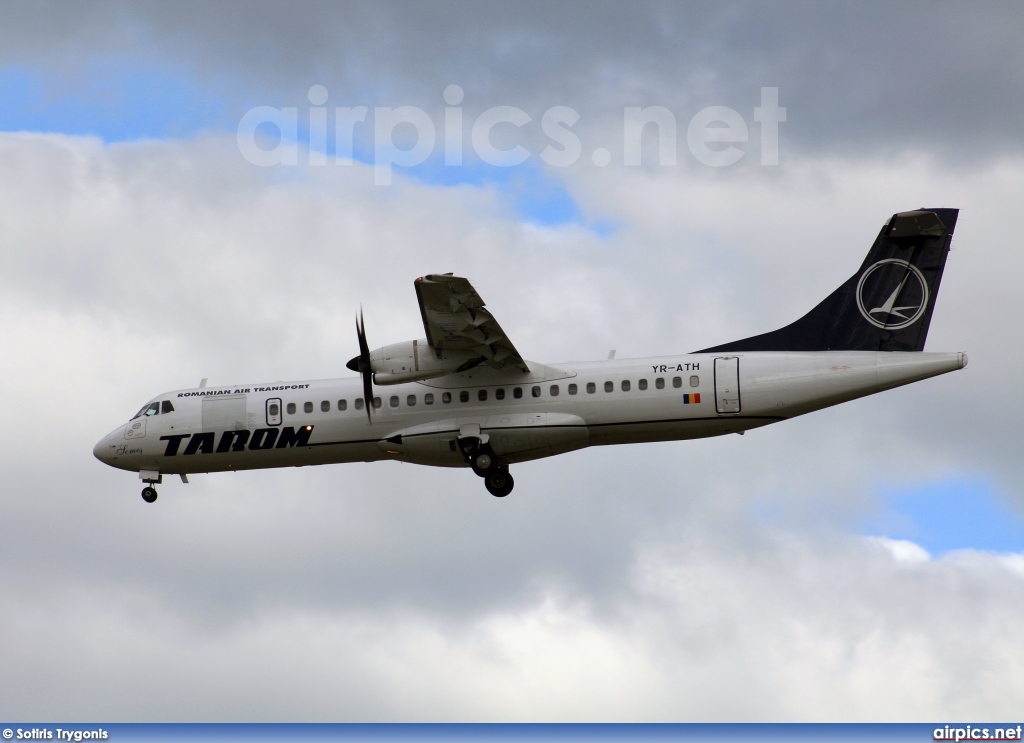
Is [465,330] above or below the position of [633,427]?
above

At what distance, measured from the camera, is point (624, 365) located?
1252 inches

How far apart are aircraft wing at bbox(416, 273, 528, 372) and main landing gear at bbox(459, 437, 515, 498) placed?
2079mm

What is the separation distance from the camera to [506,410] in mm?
32188

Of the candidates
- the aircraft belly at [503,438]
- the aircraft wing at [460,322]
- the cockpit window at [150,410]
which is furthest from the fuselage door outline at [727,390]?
the cockpit window at [150,410]

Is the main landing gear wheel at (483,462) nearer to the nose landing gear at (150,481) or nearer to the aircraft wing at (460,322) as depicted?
the aircraft wing at (460,322)

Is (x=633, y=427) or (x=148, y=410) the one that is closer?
(x=633, y=427)

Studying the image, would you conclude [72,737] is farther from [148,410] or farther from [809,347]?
[809,347]

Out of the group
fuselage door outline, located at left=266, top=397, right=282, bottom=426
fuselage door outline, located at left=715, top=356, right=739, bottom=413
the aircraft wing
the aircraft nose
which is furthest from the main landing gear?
the aircraft nose

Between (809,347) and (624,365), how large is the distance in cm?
461

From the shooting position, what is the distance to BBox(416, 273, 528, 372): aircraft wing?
2927 centimetres

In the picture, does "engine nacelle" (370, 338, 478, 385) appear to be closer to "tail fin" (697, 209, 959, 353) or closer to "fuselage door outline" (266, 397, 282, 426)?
"fuselage door outline" (266, 397, 282, 426)

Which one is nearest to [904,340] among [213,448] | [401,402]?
[401,402]

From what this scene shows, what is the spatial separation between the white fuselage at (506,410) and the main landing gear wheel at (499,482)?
1.46ft

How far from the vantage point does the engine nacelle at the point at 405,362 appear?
3075 cm
